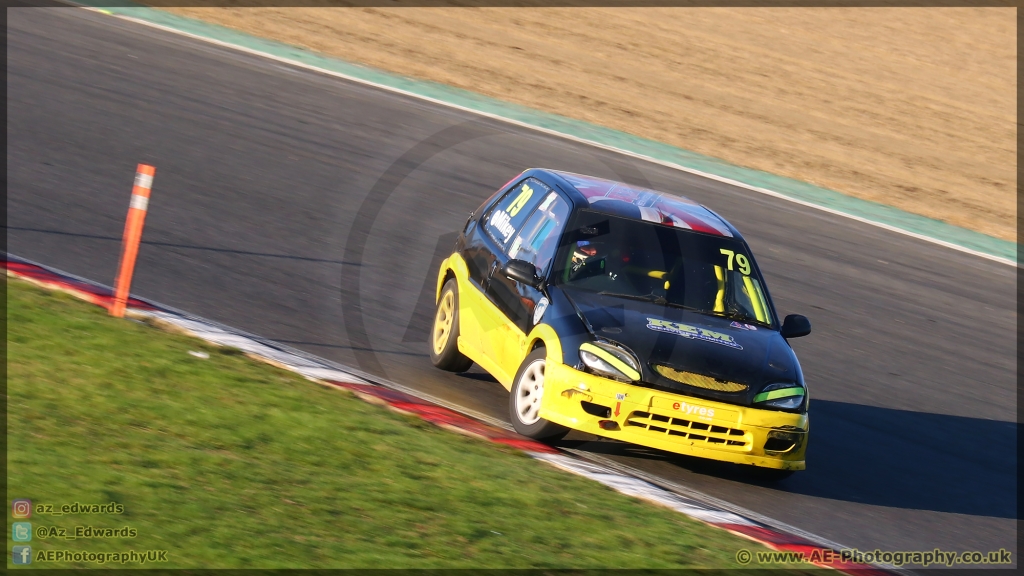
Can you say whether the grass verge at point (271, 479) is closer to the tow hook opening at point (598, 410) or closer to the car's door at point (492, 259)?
the tow hook opening at point (598, 410)

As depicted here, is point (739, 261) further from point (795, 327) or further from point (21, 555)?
point (21, 555)

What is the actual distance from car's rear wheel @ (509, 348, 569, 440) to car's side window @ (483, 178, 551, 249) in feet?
4.62

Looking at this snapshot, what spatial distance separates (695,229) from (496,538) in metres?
3.59

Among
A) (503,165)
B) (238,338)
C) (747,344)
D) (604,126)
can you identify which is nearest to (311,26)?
(604,126)

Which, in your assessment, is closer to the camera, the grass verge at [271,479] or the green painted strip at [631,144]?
the grass verge at [271,479]

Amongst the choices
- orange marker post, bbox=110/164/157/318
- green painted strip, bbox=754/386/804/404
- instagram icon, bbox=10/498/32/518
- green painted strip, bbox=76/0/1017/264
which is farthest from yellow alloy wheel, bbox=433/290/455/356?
green painted strip, bbox=76/0/1017/264

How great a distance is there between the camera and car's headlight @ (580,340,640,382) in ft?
24.3

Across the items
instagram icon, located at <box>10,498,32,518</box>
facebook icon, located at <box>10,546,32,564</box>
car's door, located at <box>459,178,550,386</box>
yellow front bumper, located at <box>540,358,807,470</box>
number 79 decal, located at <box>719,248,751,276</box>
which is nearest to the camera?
facebook icon, located at <box>10,546,32,564</box>

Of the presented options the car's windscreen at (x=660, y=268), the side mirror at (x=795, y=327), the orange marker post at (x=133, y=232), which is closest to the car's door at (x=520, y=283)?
the car's windscreen at (x=660, y=268)

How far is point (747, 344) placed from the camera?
25.8ft

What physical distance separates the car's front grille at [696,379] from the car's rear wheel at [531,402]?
2.45 ft

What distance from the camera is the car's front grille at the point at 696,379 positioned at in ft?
24.3

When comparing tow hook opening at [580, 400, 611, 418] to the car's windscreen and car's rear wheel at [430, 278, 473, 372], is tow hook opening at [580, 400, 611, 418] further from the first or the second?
car's rear wheel at [430, 278, 473, 372]

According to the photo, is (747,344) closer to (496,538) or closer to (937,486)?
(937,486)
